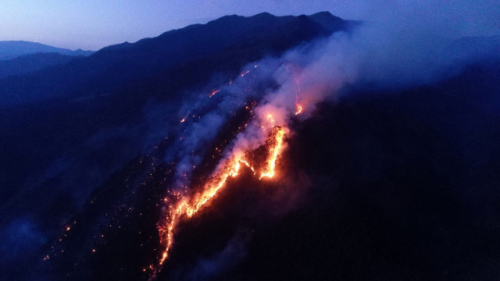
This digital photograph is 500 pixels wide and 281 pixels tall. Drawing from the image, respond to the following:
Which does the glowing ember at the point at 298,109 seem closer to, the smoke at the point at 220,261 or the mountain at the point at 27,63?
the smoke at the point at 220,261

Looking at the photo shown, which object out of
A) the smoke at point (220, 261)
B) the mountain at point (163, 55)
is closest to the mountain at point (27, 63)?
the mountain at point (163, 55)

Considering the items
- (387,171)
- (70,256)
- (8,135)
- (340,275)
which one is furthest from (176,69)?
(340,275)

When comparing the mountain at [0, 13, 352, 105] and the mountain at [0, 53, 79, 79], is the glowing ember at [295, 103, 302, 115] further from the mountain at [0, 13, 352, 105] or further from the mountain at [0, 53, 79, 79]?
the mountain at [0, 53, 79, 79]

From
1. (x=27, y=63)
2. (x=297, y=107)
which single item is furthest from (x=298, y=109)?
(x=27, y=63)

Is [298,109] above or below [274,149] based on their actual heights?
above

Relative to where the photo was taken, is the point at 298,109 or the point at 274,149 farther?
the point at 298,109

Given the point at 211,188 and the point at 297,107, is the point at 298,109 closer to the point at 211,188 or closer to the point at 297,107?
the point at 297,107
